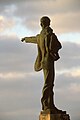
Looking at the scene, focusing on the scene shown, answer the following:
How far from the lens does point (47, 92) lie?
68.6 ft

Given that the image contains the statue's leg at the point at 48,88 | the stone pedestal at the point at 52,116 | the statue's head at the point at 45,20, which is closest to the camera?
the stone pedestal at the point at 52,116

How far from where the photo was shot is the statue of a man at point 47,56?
20.9 m

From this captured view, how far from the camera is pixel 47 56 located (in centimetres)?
2109

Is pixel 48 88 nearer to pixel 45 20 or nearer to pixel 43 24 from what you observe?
pixel 43 24

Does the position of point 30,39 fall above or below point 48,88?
above

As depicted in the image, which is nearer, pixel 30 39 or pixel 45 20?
pixel 45 20

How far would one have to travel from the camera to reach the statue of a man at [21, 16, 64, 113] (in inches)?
822

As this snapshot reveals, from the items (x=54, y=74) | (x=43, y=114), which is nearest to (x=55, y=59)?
(x=54, y=74)

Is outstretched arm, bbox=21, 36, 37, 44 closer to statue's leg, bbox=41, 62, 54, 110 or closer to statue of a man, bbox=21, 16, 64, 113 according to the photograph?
statue of a man, bbox=21, 16, 64, 113

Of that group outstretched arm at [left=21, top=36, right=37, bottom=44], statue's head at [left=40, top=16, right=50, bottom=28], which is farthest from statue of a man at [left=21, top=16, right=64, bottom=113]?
outstretched arm at [left=21, top=36, right=37, bottom=44]

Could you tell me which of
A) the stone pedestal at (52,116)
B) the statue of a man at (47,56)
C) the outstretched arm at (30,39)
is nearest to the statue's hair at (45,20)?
the statue of a man at (47,56)

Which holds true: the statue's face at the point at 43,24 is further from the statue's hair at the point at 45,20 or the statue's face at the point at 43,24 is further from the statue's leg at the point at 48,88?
the statue's leg at the point at 48,88

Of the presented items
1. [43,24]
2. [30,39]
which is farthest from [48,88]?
[43,24]

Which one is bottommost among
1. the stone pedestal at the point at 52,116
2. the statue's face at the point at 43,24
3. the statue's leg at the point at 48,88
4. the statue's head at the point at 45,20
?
the stone pedestal at the point at 52,116
